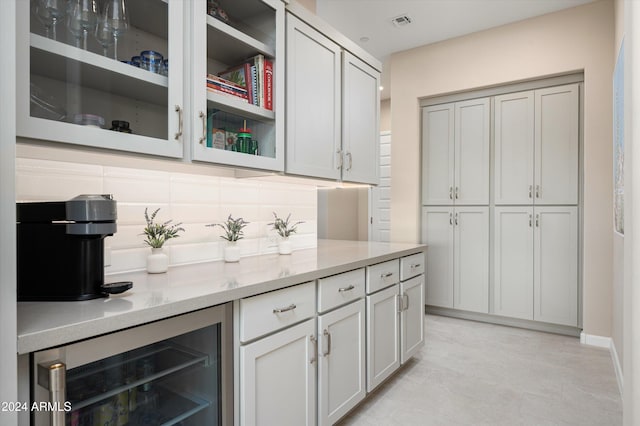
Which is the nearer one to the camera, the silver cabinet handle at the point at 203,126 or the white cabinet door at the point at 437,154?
the silver cabinet handle at the point at 203,126

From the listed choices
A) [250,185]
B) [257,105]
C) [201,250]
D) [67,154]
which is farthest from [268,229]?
[67,154]

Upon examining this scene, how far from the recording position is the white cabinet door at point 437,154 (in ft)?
12.9

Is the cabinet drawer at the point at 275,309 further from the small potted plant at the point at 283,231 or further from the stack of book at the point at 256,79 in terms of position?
the stack of book at the point at 256,79

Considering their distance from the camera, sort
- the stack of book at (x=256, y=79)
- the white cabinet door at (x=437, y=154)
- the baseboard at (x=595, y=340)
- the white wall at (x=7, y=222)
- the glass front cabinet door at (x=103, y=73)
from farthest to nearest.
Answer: the white cabinet door at (x=437, y=154)
the baseboard at (x=595, y=340)
the stack of book at (x=256, y=79)
the glass front cabinet door at (x=103, y=73)
the white wall at (x=7, y=222)

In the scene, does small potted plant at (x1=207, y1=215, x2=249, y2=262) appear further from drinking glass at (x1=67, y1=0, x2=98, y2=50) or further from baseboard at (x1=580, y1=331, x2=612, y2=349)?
baseboard at (x1=580, y1=331, x2=612, y2=349)

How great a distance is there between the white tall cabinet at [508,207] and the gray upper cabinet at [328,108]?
1491 millimetres

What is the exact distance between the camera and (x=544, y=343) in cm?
317

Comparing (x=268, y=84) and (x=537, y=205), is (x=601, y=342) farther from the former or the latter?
(x=268, y=84)

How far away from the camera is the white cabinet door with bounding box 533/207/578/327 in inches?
130

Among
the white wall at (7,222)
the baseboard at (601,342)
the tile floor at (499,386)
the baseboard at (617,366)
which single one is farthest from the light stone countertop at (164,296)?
the baseboard at (601,342)

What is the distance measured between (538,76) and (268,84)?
9.26ft

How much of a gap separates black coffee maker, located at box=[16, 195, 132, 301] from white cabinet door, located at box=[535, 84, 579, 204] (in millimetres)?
3649

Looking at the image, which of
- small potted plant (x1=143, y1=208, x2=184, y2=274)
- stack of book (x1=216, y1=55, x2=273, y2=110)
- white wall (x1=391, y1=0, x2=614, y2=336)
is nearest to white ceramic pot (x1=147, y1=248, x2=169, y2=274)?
small potted plant (x1=143, y1=208, x2=184, y2=274)

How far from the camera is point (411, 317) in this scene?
255 cm
